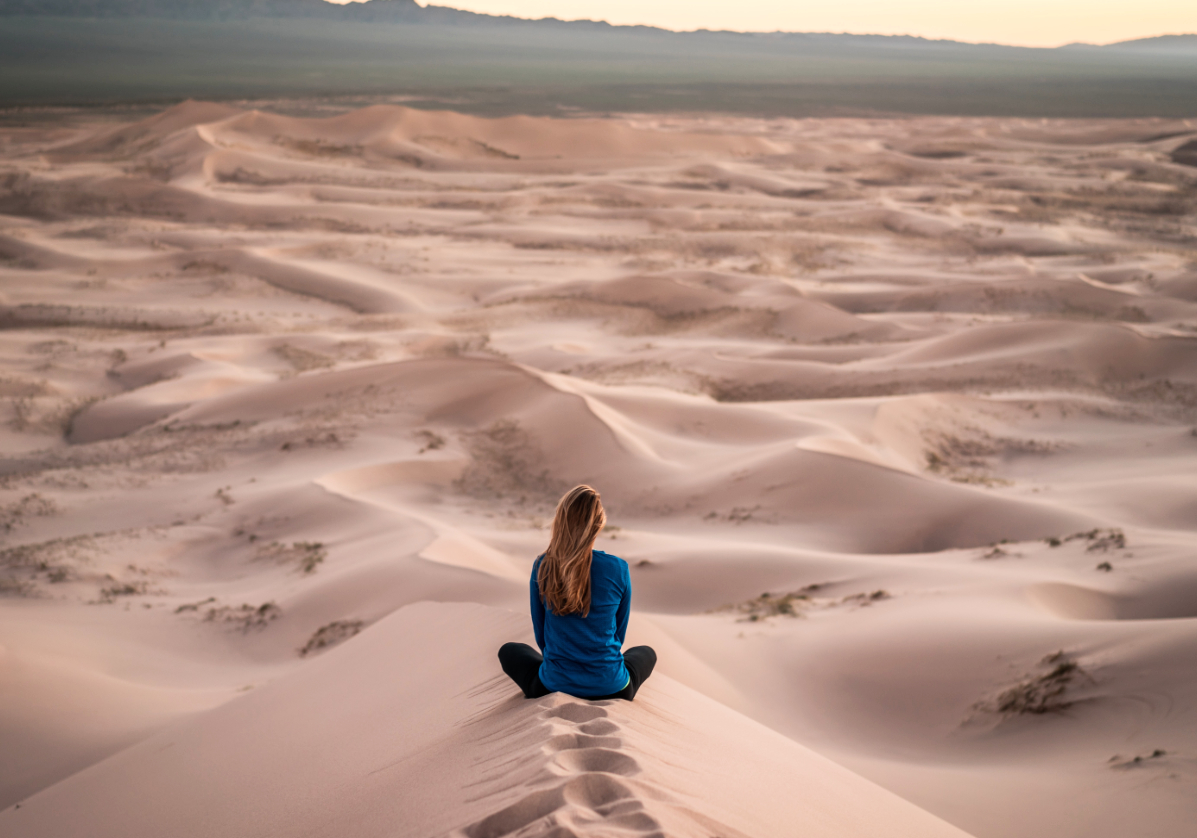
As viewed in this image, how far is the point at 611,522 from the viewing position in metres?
7.93

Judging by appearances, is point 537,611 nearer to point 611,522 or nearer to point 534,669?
point 534,669

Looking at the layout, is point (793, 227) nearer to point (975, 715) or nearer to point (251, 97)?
point (975, 715)

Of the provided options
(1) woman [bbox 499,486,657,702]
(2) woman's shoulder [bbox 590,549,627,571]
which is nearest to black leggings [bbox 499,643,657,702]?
(1) woman [bbox 499,486,657,702]

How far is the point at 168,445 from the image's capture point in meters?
9.78

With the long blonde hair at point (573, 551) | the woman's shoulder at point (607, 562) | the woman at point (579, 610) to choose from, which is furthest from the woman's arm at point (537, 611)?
the woman's shoulder at point (607, 562)

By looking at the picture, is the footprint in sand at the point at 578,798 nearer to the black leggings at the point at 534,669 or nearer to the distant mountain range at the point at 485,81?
the black leggings at the point at 534,669

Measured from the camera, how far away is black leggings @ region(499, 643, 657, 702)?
2992mm

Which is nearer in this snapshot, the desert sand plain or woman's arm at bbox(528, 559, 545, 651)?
woman's arm at bbox(528, 559, 545, 651)

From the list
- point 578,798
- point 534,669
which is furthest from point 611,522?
point 578,798

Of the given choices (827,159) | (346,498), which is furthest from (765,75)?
(346,498)

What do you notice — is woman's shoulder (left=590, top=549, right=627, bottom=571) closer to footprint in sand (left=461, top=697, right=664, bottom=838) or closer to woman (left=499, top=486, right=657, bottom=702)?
woman (left=499, top=486, right=657, bottom=702)

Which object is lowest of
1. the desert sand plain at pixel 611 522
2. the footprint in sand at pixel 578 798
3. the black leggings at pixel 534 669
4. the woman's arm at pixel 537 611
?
the desert sand plain at pixel 611 522

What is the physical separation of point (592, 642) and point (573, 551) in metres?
0.34

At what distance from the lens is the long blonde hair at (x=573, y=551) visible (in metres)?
2.80
